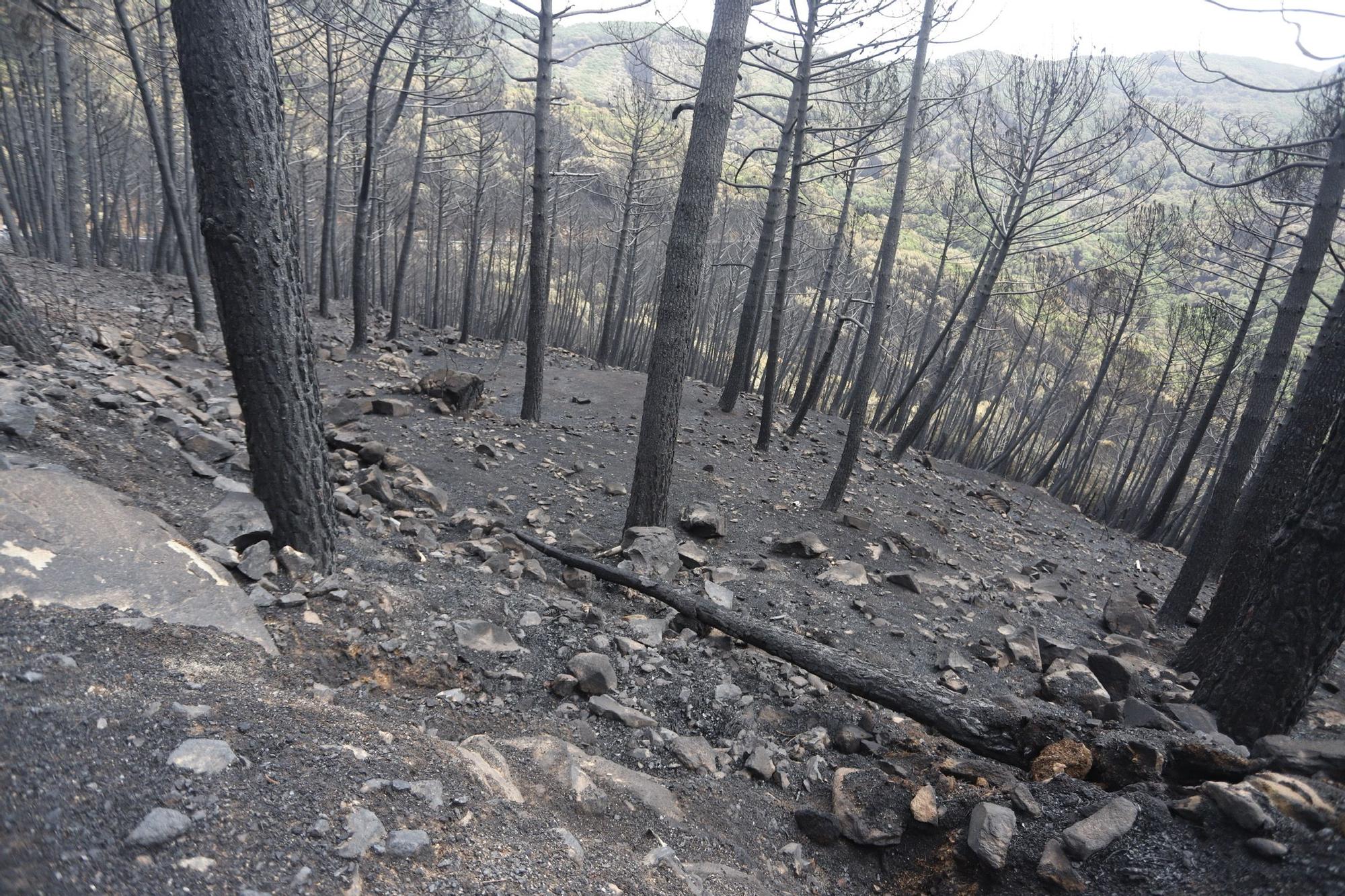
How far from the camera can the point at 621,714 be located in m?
2.89

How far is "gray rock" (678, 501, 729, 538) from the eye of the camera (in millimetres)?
5766

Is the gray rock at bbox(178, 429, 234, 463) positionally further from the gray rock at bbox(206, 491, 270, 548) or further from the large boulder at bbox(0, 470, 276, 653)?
the large boulder at bbox(0, 470, 276, 653)

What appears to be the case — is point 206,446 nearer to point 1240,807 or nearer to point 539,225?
point 1240,807

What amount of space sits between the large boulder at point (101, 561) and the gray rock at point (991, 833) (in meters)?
2.70

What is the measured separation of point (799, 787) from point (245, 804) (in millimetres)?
2081

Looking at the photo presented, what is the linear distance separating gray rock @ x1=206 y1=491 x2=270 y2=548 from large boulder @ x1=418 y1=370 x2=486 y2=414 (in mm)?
5154

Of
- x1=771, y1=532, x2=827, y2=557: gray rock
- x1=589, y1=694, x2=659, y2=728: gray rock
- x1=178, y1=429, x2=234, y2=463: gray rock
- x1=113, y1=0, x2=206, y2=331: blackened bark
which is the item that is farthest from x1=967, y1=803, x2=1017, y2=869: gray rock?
x1=113, y1=0, x2=206, y2=331: blackened bark

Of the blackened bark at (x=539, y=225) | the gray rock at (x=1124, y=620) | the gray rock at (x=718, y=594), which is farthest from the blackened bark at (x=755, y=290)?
the gray rock at (x=718, y=594)

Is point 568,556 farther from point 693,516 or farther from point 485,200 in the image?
point 485,200

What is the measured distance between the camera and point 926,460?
41.6 feet

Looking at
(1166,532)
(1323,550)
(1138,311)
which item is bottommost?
(1166,532)

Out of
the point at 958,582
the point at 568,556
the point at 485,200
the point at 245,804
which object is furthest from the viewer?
the point at 485,200

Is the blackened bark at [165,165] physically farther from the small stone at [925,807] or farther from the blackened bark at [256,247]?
the small stone at [925,807]

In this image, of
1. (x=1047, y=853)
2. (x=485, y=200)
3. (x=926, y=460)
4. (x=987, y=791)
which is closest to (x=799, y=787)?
(x=987, y=791)
